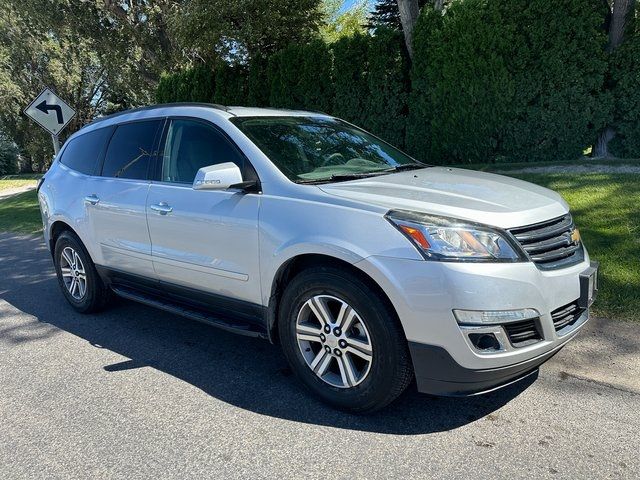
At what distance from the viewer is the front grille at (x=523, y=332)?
2727 millimetres

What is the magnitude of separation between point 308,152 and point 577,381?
2404 millimetres

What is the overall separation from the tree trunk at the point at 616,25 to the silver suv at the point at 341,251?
584 cm

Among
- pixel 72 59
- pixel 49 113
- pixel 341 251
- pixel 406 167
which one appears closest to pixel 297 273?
pixel 341 251

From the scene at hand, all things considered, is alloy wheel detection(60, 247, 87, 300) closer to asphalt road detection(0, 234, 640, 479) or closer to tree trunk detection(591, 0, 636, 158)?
asphalt road detection(0, 234, 640, 479)

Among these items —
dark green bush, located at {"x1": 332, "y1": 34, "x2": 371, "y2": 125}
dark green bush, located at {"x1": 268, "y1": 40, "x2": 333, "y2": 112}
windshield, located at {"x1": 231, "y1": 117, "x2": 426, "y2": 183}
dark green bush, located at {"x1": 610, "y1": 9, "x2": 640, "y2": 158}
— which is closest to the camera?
windshield, located at {"x1": 231, "y1": 117, "x2": 426, "y2": 183}

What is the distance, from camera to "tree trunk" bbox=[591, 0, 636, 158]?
816 cm

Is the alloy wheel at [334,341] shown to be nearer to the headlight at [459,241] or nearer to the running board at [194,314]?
the running board at [194,314]

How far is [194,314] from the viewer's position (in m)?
3.91

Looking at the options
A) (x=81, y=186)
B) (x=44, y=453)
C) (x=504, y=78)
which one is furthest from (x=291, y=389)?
(x=504, y=78)

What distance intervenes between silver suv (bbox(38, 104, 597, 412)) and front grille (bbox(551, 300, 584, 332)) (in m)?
0.01

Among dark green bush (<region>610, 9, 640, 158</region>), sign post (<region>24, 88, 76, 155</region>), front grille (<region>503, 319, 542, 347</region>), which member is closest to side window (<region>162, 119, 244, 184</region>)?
front grille (<region>503, 319, 542, 347</region>)

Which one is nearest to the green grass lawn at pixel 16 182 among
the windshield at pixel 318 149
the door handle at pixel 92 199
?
the door handle at pixel 92 199

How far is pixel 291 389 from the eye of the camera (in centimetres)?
349

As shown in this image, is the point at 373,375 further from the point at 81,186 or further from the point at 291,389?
the point at 81,186
